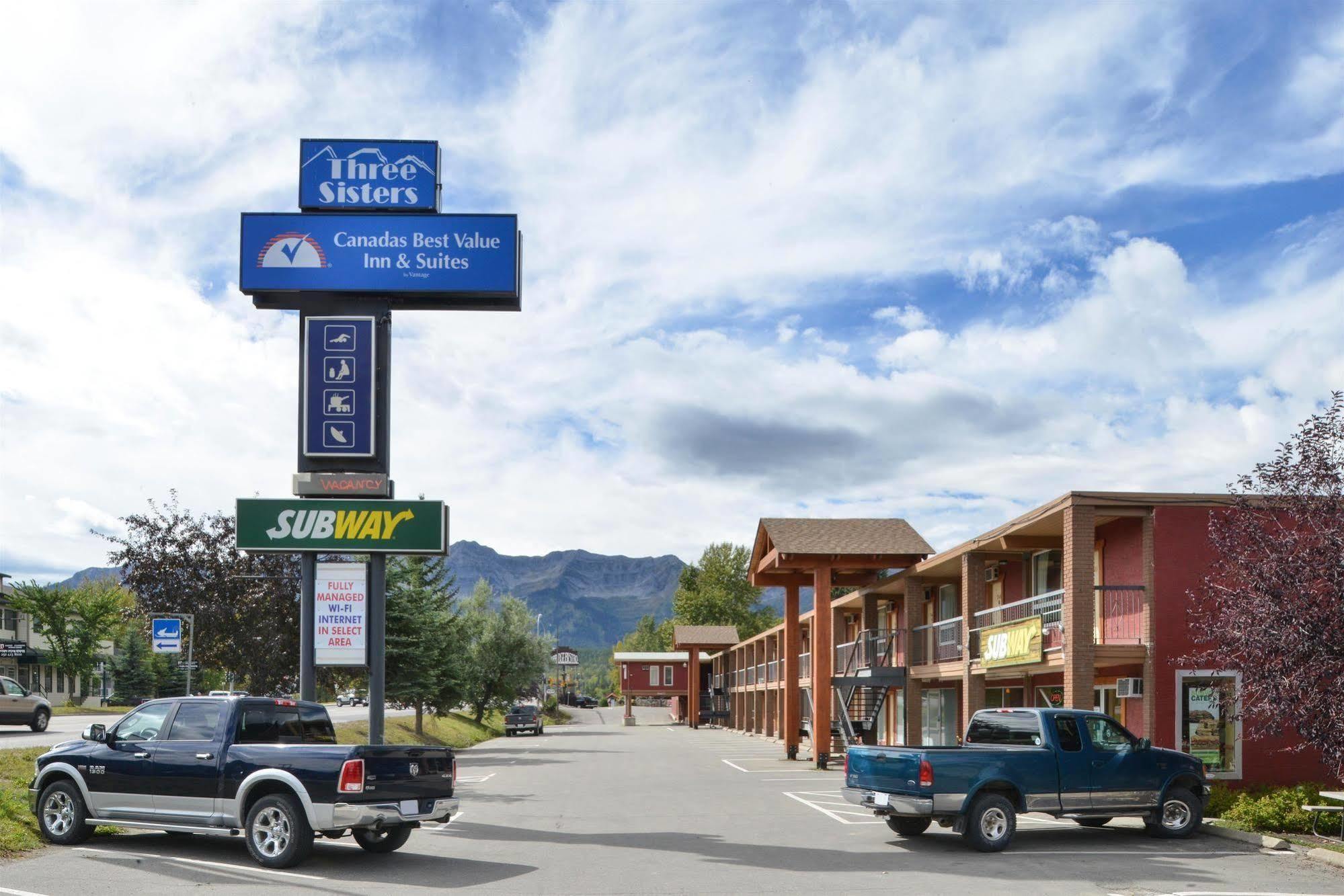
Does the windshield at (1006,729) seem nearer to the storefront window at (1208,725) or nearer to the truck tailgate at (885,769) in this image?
the truck tailgate at (885,769)

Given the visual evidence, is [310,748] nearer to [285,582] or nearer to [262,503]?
[262,503]

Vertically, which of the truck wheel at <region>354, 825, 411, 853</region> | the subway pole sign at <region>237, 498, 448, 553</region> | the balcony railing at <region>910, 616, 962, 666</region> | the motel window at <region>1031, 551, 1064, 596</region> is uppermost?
the subway pole sign at <region>237, 498, 448, 553</region>

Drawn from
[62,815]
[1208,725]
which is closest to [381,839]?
[62,815]

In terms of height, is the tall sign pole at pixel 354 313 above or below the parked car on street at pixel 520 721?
above

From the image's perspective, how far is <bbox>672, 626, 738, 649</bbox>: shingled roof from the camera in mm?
92000

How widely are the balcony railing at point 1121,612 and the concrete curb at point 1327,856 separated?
6.82 metres

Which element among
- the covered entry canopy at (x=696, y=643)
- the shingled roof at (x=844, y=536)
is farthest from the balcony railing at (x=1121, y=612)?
the covered entry canopy at (x=696, y=643)

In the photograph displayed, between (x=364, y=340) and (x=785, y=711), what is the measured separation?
2584 centimetres

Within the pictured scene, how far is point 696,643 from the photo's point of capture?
92.4 meters

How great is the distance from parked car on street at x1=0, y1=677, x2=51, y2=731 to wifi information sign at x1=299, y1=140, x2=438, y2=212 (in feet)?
71.3

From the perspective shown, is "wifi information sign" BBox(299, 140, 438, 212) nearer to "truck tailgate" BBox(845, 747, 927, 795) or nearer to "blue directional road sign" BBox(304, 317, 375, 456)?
Result: "blue directional road sign" BBox(304, 317, 375, 456)

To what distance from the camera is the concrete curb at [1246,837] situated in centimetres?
1669

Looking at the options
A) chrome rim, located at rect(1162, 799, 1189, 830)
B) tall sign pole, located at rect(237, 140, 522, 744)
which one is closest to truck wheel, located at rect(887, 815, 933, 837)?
chrome rim, located at rect(1162, 799, 1189, 830)

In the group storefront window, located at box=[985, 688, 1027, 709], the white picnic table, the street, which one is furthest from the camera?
storefront window, located at box=[985, 688, 1027, 709]
